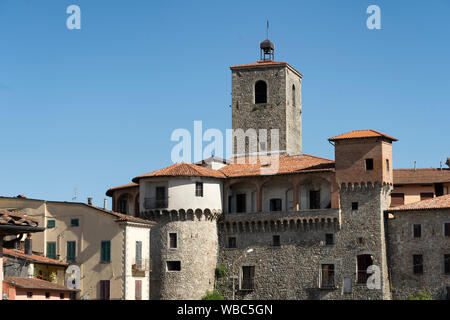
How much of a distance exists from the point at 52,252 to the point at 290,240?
1715cm

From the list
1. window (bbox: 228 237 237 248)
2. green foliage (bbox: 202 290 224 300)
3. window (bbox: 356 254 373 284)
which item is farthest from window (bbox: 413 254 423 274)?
green foliage (bbox: 202 290 224 300)

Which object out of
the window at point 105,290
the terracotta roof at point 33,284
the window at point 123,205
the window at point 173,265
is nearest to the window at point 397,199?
the window at point 173,265

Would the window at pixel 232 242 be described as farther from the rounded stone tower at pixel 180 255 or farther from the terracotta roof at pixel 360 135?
the terracotta roof at pixel 360 135

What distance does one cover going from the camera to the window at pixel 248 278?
209ft

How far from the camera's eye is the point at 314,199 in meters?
63.5

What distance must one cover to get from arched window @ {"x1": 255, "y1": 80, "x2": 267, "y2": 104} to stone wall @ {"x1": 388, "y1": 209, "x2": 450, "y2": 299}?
17056 mm

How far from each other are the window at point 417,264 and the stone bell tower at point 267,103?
1522 cm

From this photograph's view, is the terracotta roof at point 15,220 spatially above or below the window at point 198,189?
below

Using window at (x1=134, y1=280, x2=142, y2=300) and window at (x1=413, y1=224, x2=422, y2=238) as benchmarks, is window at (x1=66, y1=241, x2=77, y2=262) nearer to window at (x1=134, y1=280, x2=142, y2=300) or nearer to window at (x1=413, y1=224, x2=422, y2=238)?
window at (x1=134, y1=280, x2=142, y2=300)

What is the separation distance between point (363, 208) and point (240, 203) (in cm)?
1009

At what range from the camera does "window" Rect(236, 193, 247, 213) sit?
217ft

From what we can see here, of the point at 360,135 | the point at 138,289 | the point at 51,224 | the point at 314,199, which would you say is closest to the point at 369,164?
the point at 360,135

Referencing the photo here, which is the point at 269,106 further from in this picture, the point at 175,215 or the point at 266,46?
the point at 175,215
